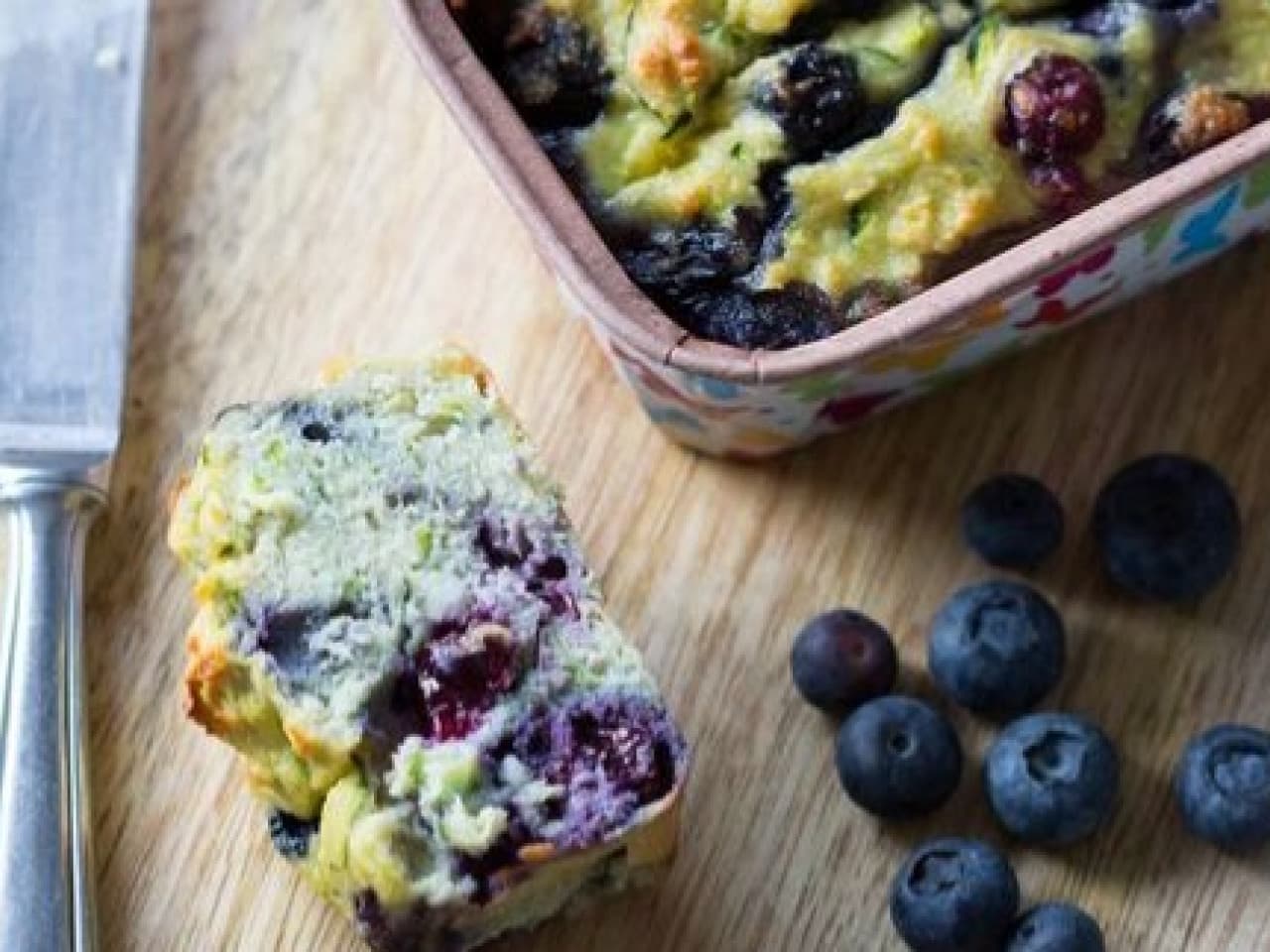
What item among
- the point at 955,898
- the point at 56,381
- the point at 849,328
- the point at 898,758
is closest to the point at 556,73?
the point at 849,328

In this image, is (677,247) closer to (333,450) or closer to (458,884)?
(333,450)

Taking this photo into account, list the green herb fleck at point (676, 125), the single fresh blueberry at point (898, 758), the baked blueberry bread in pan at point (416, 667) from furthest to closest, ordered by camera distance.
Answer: the single fresh blueberry at point (898, 758), the green herb fleck at point (676, 125), the baked blueberry bread in pan at point (416, 667)

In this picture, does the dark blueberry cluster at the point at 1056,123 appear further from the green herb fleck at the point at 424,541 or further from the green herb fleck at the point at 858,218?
the green herb fleck at the point at 424,541

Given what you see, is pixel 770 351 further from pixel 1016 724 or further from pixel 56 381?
pixel 56 381

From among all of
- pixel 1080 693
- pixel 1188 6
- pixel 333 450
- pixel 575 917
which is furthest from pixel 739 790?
pixel 1188 6

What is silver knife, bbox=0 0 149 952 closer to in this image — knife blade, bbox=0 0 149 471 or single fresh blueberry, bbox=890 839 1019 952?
knife blade, bbox=0 0 149 471

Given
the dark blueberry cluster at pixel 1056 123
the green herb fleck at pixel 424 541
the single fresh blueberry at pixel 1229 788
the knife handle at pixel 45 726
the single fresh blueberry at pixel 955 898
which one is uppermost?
the dark blueberry cluster at pixel 1056 123

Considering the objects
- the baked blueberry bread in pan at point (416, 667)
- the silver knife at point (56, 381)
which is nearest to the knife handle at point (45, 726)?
the silver knife at point (56, 381)
